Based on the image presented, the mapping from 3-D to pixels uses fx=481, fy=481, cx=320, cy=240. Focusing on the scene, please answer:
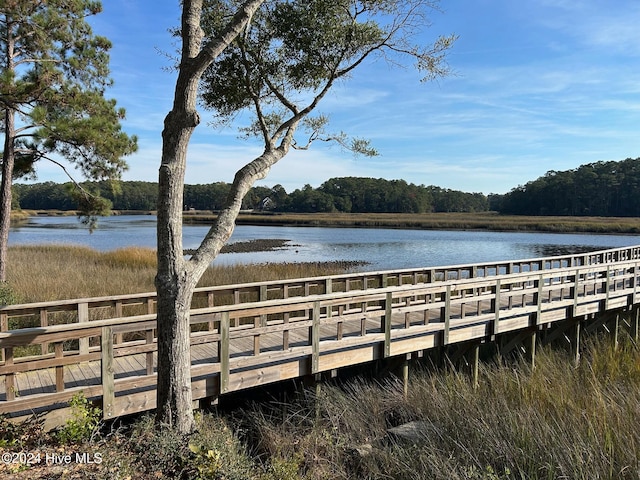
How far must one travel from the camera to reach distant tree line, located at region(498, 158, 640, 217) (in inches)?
3396

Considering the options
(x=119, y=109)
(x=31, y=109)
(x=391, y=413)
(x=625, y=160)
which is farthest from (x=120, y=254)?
(x=625, y=160)

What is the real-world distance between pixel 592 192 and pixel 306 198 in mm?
58719

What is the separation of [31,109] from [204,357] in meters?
7.01

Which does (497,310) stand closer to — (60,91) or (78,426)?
(78,426)

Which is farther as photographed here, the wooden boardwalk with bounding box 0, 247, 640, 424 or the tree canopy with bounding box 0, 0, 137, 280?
the tree canopy with bounding box 0, 0, 137, 280

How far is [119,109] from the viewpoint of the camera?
1273cm

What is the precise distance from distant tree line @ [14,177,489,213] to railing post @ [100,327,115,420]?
98405mm

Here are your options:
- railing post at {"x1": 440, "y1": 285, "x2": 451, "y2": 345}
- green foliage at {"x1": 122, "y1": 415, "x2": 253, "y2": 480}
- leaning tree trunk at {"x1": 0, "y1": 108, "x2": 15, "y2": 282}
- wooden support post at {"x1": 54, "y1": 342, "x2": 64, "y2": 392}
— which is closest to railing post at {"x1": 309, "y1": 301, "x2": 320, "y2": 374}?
green foliage at {"x1": 122, "y1": 415, "x2": 253, "y2": 480}

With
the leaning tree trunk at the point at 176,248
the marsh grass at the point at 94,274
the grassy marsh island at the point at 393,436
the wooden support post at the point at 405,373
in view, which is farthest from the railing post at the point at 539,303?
the marsh grass at the point at 94,274

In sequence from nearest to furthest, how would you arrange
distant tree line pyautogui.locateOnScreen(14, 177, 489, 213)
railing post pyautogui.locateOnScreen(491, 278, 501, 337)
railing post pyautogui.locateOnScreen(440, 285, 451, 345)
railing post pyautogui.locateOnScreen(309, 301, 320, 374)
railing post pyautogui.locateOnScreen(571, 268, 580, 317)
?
railing post pyautogui.locateOnScreen(309, 301, 320, 374) → railing post pyautogui.locateOnScreen(440, 285, 451, 345) → railing post pyautogui.locateOnScreen(491, 278, 501, 337) → railing post pyautogui.locateOnScreen(571, 268, 580, 317) → distant tree line pyautogui.locateOnScreen(14, 177, 489, 213)

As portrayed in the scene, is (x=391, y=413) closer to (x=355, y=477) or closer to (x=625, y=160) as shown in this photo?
(x=355, y=477)

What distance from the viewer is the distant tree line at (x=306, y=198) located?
359 feet

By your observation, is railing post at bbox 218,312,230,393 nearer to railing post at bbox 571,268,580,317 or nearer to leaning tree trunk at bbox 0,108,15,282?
railing post at bbox 571,268,580,317

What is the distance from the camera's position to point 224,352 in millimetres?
5621
